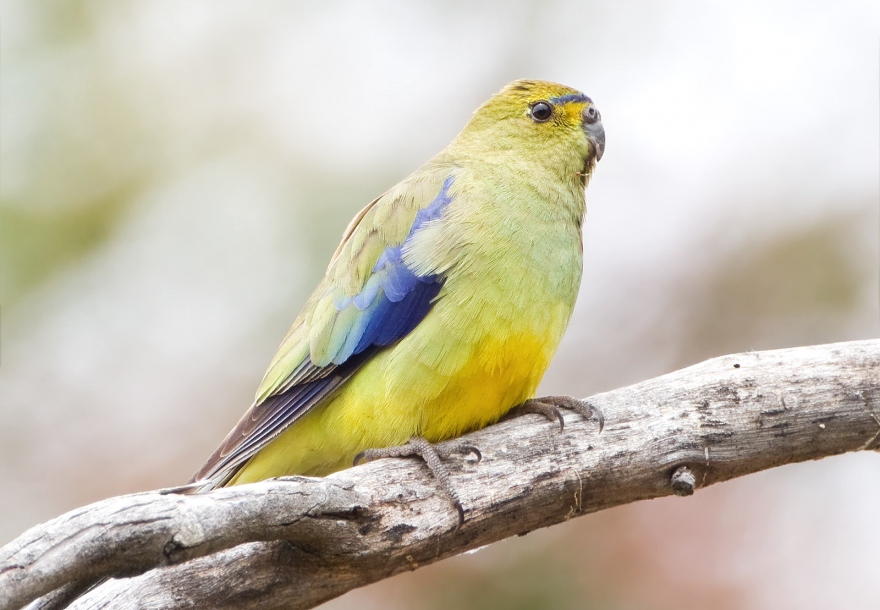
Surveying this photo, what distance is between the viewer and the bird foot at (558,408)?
4.25 meters

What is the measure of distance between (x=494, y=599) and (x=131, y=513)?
9.83 ft

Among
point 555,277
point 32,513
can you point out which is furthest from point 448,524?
point 32,513

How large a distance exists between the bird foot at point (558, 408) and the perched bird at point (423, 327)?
0.04 m

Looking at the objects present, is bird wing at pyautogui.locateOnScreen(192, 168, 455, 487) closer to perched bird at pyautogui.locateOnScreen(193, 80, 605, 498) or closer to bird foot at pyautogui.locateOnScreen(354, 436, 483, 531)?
perched bird at pyautogui.locateOnScreen(193, 80, 605, 498)

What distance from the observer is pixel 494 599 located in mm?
5254

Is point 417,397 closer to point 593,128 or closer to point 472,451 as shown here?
point 472,451

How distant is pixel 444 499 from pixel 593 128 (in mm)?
2503

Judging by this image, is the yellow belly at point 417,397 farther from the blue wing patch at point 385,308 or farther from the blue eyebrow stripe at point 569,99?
the blue eyebrow stripe at point 569,99

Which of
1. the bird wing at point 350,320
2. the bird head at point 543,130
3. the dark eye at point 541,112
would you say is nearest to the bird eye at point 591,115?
the bird head at point 543,130

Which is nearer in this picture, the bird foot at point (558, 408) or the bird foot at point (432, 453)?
the bird foot at point (432, 453)

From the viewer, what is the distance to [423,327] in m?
4.26

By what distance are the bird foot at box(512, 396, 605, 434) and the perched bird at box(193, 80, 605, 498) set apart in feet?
0.12

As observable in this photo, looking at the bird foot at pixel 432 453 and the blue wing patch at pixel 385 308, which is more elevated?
the blue wing patch at pixel 385 308

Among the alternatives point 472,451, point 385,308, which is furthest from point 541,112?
point 472,451
